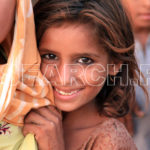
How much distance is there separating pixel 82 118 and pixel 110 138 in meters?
0.20

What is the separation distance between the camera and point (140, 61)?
1.87 meters

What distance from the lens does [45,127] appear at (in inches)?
40.6

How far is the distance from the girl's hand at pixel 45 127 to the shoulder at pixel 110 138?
17 centimetres

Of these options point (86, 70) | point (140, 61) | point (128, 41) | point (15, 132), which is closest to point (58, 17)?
point (86, 70)

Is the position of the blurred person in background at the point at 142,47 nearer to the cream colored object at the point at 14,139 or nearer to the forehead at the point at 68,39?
the forehead at the point at 68,39

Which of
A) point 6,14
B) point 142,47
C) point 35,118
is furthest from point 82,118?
point 142,47

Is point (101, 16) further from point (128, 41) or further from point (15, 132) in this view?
point (15, 132)

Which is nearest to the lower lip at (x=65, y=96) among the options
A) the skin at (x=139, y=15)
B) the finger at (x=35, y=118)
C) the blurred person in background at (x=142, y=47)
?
the finger at (x=35, y=118)

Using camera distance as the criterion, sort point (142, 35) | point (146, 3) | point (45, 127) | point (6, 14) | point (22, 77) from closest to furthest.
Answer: point (6, 14) → point (22, 77) → point (45, 127) → point (146, 3) → point (142, 35)

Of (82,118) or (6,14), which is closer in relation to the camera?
(6,14)

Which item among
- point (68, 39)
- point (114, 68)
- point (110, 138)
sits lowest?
point (110, 138)

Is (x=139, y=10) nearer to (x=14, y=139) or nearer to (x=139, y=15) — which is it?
(x=139, y=15)

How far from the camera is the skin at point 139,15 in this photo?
1.89 metres

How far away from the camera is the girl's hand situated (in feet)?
3.31
